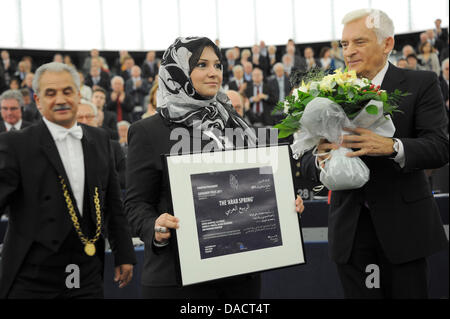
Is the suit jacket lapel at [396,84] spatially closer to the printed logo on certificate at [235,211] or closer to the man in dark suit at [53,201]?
the printed logo on certificate at [235,211]

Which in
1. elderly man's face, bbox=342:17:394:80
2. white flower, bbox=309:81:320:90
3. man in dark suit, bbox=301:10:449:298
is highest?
elderly man's face, bbox=342:17:394:80

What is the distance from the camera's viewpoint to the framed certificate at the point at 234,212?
1.98 meters

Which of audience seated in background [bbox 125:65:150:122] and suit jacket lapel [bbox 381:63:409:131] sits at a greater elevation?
audience seated in background [bbox 125:65:150:122]

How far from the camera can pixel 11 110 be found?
257 inches

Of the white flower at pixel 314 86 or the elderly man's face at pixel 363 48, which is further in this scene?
the elderly man's face at pixel 363 48

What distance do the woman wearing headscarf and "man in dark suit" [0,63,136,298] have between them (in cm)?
43

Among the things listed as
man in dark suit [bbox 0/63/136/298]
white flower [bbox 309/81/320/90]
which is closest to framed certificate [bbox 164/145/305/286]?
white flower [bbox 309/81/320/90]

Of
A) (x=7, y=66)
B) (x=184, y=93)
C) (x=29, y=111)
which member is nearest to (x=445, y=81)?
(x=29, y=111)

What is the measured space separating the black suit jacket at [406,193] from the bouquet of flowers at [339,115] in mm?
164

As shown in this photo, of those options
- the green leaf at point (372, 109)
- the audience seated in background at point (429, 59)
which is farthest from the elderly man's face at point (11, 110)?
the audience seated in background at point (429, 59)

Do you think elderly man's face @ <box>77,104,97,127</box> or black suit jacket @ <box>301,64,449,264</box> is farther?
elderly man's face @ <box>77,104,97,127</box>

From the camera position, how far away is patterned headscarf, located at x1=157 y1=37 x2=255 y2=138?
2.20 m

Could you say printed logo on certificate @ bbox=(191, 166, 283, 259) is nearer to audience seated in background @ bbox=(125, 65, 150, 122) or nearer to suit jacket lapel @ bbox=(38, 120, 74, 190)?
suit jacket lapel @ bbox=(38, 120, 74, 190)

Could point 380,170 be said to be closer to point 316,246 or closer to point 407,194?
point 407,194
